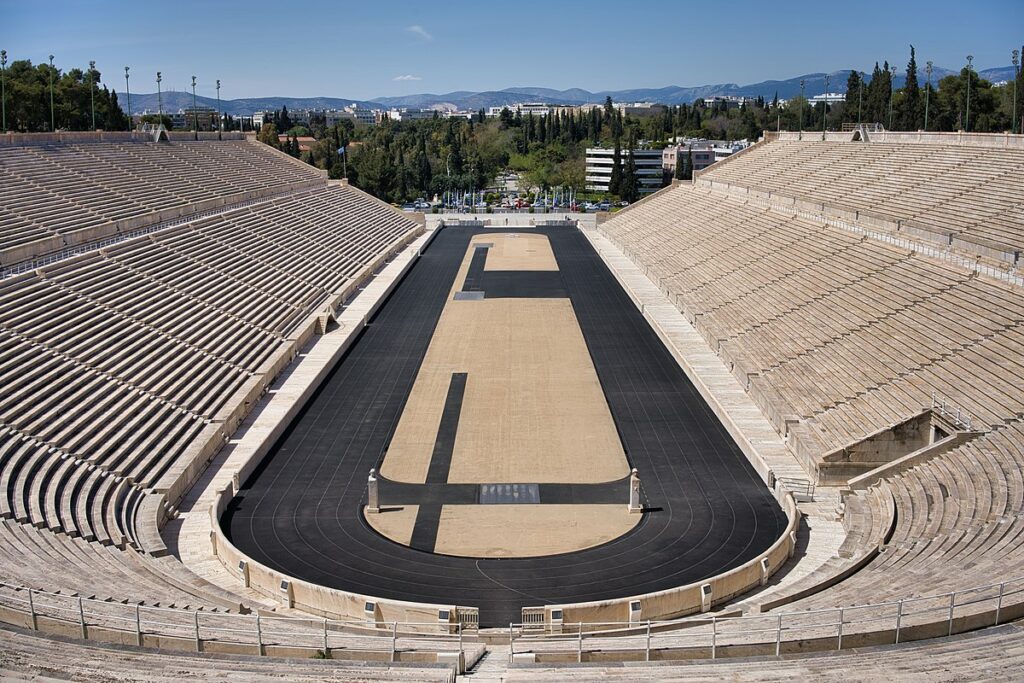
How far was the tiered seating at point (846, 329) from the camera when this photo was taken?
22.8 metres

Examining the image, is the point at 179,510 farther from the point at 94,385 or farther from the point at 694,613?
the point at 694,613

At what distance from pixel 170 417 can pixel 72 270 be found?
7931 millimetres

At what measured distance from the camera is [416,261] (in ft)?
180

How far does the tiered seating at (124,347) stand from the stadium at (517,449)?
0.39 ft

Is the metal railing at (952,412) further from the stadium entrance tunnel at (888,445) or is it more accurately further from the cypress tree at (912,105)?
the cypress tree at (912,105)

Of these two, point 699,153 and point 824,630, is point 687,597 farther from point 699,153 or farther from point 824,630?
point 699,153

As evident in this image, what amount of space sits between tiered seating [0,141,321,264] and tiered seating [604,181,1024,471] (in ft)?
68.8

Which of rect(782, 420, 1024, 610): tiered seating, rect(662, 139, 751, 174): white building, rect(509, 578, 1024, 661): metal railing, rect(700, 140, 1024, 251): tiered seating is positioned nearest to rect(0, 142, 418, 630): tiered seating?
rect(509, 578, 1024, 661): metal railing

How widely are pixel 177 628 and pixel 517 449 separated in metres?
12.4

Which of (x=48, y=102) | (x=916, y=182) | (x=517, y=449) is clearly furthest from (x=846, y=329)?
(x=48, y=102)

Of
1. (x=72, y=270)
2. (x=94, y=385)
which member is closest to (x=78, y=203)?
(x=72, y=270)

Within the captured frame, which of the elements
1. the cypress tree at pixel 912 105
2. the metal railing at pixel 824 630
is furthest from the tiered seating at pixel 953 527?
the cypress tree at pixel 912 105

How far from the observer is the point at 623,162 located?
335 feet

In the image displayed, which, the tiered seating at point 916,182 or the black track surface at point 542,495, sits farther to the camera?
the tiered seating at point 916,182
